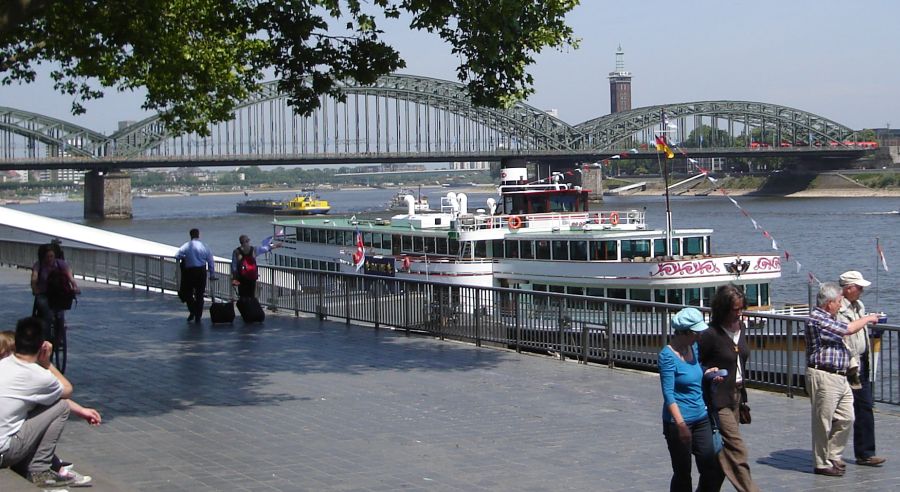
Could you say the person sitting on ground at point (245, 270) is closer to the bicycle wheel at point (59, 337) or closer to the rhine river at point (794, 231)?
the bicycle wheel at point (59, 337)

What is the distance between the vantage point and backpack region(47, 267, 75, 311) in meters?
15.0

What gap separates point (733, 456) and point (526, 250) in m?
23.3

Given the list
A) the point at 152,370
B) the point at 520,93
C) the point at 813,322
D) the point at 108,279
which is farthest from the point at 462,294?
the point at 108,279

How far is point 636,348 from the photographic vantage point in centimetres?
1603

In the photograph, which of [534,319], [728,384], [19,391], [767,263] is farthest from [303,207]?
[728,384]

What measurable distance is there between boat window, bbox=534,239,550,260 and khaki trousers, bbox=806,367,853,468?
2069 centimetres

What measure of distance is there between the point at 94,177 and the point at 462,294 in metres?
121

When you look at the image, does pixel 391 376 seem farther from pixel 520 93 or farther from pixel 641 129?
pixel 641 129

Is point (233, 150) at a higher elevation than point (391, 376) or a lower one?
higher

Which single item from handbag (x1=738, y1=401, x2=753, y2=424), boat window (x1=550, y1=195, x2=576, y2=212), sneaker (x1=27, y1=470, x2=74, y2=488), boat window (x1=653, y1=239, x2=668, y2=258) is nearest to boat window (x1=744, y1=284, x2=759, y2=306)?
boat window (x1=653, y1=239, x2=668, y2=258)

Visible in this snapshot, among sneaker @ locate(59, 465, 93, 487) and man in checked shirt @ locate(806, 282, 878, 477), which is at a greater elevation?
man in checked shirt @ locate(806, 282, 878, 477)

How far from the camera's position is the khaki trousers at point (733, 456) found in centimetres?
820

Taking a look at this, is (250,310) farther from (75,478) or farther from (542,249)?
(75,478)

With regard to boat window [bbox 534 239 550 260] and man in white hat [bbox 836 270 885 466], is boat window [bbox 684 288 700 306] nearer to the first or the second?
boat window [bbox 534 239 550 260]
